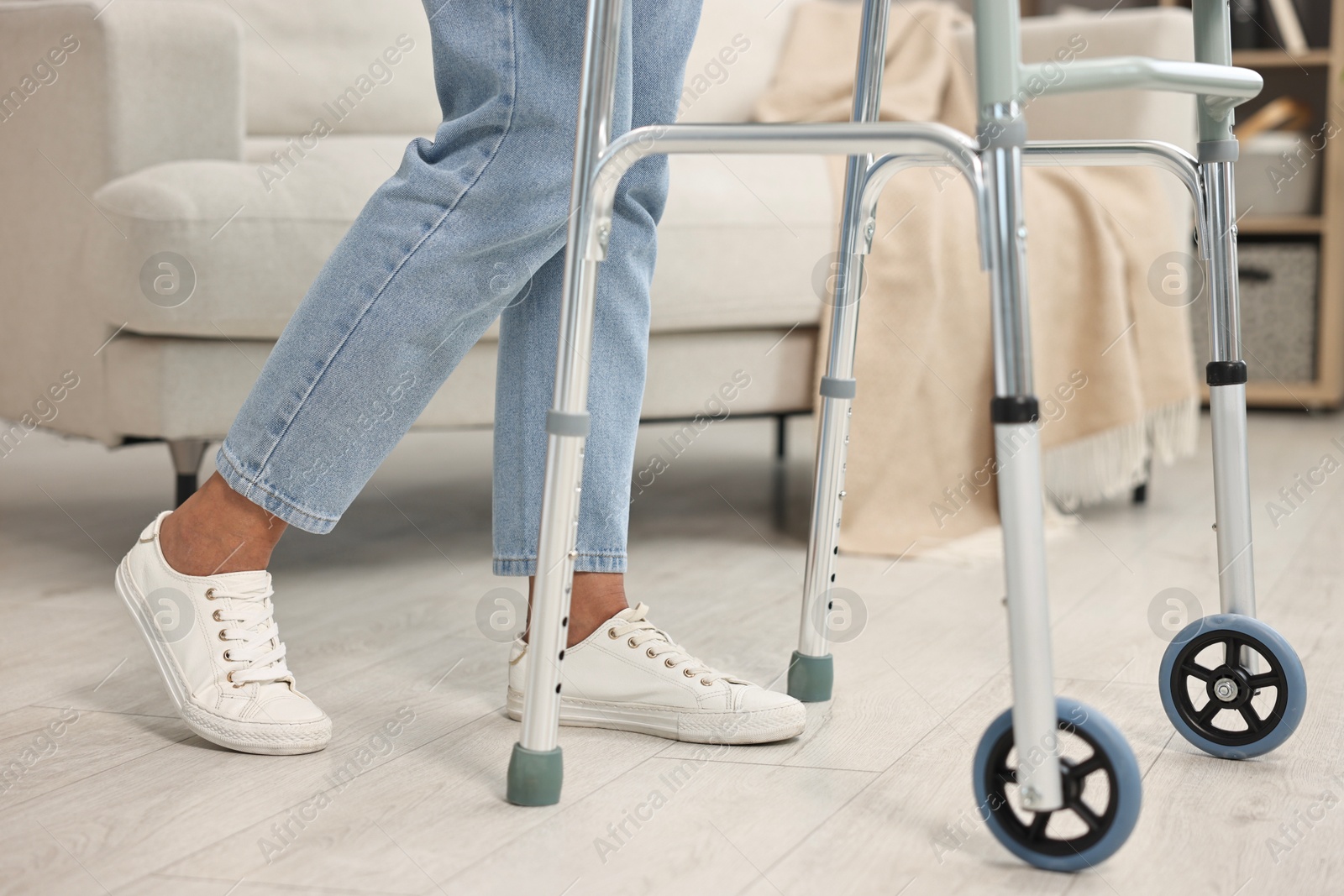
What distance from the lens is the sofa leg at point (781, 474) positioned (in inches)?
70.7

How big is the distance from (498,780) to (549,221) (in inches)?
13.7

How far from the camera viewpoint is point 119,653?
41.8 inches

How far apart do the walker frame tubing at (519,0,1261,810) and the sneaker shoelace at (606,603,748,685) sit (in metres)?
0.17

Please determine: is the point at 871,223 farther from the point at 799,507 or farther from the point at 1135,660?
the point at 799,507

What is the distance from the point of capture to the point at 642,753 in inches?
33.2

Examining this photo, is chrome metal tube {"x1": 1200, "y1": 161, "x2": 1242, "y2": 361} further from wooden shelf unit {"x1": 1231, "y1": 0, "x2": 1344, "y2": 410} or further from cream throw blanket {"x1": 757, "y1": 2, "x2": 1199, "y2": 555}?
wooden shelf unit {"x1": 1231, "y1": 0, "x2": 1344, "y2": 410}

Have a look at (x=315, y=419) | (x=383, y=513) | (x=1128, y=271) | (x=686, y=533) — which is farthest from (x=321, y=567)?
(x=1128, y=271)

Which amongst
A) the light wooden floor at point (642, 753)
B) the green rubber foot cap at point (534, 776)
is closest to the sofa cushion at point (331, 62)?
the light wooden floor at point (642, 753)

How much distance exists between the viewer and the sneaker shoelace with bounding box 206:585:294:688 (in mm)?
838

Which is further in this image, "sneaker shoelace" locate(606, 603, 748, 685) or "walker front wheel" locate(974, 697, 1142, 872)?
"sneaker shoelace" locate(606, 603, 748, 685)

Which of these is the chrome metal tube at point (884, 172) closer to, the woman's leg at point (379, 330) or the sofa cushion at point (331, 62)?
the woman's leg at point (379, 330)
